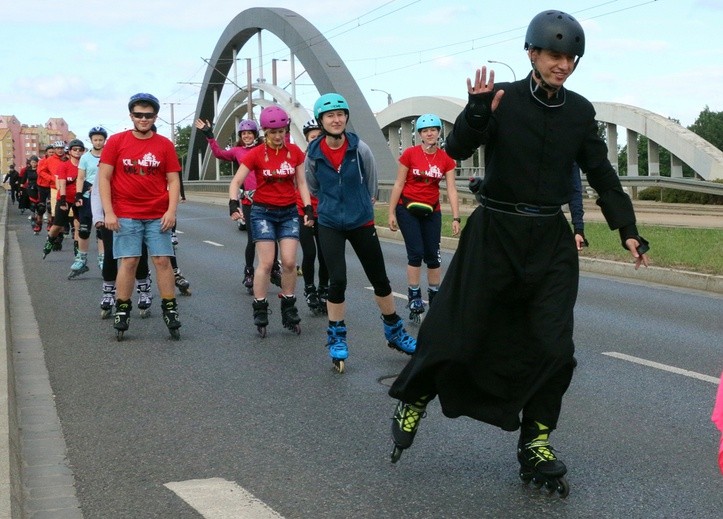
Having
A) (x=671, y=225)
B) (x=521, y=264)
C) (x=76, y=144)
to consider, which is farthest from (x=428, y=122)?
(x=671, y=225)

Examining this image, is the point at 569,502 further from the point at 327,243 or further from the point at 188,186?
the point at 188,186

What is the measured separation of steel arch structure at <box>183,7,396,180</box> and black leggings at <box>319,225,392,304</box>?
4387 cm

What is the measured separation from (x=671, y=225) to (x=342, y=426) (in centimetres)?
1685

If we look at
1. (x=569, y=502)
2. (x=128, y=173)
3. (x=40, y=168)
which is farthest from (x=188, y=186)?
(x=569, y=502)

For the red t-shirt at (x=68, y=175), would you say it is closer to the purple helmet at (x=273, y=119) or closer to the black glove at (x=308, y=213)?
the purple helmet at (x=273, y=119)

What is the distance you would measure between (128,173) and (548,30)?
497 centimetres

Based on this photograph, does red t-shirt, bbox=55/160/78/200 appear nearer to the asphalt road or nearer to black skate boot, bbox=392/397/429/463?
the asphalt road

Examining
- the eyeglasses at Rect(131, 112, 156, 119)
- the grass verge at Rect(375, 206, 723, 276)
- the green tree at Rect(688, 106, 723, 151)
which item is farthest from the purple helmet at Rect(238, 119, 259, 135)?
the green tree at Rect(688, 106, 723, 151)

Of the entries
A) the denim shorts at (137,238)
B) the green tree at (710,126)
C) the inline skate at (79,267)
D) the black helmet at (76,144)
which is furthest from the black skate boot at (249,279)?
the green tree at (710,126)

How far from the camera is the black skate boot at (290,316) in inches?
362

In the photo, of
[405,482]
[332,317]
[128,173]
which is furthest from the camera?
[128,173]

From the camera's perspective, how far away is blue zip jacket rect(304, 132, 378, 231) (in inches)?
294

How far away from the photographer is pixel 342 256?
7.54 metres

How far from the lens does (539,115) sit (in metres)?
4.66
